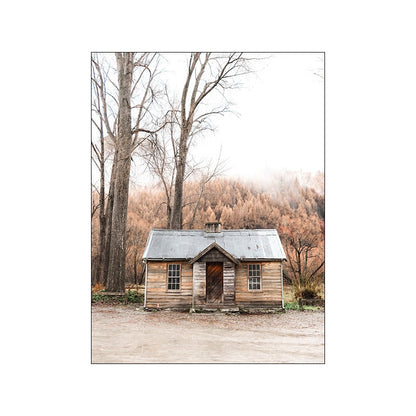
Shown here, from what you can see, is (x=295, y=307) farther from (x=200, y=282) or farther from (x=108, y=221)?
(x=108, y=221)

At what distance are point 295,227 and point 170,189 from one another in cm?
207

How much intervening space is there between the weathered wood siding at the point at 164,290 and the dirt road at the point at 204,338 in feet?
1.23

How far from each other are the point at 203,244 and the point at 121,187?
1.62 meters

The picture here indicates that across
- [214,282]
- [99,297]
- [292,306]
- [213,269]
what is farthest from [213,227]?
[99,297]

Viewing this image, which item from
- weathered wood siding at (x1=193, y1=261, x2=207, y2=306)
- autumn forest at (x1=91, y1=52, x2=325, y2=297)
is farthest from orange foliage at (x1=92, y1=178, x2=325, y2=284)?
weathered wood siding at (x1=193, y1=261, x2=207, y2=306)

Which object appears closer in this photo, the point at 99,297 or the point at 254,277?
the point at 99,297

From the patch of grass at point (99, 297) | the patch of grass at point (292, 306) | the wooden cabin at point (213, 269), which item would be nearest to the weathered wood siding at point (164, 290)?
the wooden cabin at point (213, 269)

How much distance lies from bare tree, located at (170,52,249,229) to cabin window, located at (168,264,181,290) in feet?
2.20

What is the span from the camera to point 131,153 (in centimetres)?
571

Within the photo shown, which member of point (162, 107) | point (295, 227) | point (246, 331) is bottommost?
point (246, 331)

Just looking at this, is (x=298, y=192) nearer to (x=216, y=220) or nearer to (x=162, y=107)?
(x=216, y=220)

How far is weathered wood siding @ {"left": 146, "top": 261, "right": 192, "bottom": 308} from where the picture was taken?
18.8 ft

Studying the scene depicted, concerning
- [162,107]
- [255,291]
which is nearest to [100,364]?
[255,291]

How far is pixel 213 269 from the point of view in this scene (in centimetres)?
594
